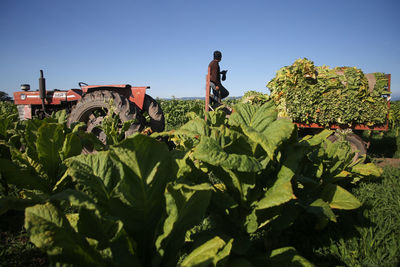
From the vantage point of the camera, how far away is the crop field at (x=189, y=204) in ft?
3.22

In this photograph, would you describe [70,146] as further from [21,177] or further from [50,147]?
[21,177]

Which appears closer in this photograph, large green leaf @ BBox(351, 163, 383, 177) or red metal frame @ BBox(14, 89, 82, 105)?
large green leaf @ BBox(351, 163, 383, 177)

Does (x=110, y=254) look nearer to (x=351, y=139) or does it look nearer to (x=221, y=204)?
(x=221, y=204)

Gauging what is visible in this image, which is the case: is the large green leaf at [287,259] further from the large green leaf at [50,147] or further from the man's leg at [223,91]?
the man's leg at [223,91]

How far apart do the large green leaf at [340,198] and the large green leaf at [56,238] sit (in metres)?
1.75

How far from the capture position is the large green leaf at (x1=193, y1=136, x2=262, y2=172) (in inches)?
43.9

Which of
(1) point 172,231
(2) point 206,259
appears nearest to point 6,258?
(1) point 172,231

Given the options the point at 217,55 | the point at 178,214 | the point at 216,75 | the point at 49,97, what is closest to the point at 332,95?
the point at 216,75

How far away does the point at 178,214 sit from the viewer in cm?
103

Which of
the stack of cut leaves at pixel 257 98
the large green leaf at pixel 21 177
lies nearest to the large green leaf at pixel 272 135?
the large green leaf at pixel 21 177

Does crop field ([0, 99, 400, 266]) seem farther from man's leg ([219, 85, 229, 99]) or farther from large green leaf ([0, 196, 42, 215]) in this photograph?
man's leg ([219, 85, 229, 99])

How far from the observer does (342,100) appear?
5.06 metres

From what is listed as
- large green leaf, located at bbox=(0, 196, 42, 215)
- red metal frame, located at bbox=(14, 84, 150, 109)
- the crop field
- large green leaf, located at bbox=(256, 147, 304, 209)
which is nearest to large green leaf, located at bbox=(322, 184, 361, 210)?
the crop field

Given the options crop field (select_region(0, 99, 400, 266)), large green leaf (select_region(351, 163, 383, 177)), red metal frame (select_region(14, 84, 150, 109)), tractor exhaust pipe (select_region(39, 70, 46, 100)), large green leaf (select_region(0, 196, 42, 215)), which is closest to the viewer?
crop field (select_region(0, 99, 400, 266))
